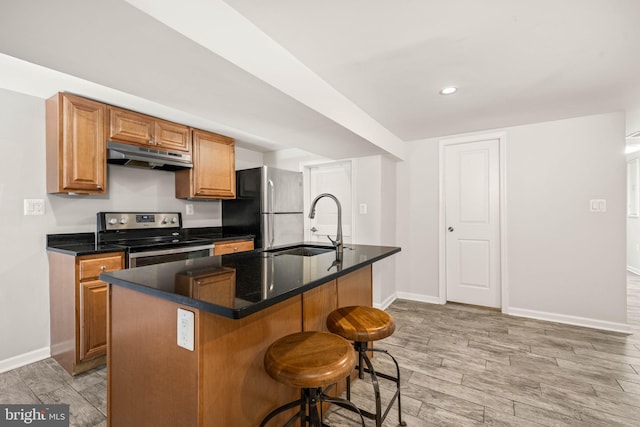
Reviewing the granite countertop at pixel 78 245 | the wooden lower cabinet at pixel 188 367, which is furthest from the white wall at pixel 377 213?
the wooden lower cabinet at pixel 188 367

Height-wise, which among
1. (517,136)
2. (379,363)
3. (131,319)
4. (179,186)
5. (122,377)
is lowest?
(379,363)

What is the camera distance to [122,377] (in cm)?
130

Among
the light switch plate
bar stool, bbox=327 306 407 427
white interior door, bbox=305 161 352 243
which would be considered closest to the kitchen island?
bar stool, bbox=327 306 407 427

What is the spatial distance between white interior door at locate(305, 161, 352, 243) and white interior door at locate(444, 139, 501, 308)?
133cm

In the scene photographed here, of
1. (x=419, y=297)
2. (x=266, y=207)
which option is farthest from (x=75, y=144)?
(x=419, y=297)

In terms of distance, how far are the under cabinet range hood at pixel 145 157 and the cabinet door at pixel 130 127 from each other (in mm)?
71

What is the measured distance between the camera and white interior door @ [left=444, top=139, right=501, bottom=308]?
11.7ft

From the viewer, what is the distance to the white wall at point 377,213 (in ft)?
11.8

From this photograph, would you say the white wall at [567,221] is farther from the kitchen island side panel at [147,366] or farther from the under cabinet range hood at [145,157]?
the under cabinet range hood at [145,157]

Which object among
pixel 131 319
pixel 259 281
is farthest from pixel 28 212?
pixel 259 281

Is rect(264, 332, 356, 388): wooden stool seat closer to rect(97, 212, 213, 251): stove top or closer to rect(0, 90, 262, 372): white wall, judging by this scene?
rect(97, 212, 213, 251): stove top

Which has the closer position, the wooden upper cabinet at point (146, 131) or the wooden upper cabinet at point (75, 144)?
the wooden upper cabinet at point (75, 144)

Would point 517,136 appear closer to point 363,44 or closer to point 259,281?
→ point 363,44

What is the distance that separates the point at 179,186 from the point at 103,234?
935 millimetres
